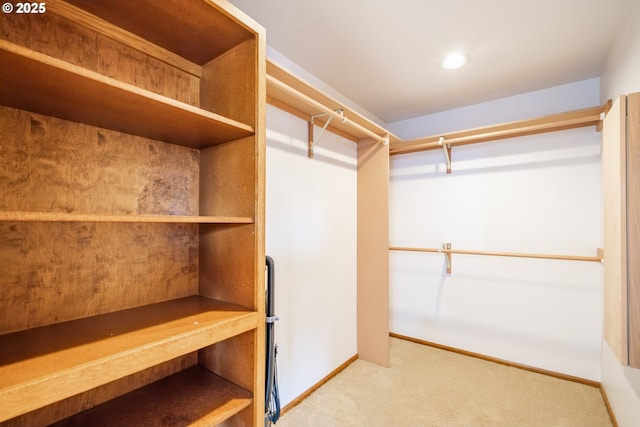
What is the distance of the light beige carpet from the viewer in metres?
1.86

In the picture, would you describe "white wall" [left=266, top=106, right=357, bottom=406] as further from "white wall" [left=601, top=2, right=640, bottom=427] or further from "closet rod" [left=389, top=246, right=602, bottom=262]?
"white wall" [left=601, top=2, right=640, bottom=427]

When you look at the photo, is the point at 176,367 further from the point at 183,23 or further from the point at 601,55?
the point at 601,55

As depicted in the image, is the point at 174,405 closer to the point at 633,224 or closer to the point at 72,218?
the point at 72,218

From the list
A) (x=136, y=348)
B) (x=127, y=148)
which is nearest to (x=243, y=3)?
(x=127, y=148)

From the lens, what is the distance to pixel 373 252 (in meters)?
2.58

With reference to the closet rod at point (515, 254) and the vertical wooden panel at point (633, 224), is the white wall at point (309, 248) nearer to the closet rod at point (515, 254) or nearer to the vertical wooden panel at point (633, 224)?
the closet rod at point (515, 254)

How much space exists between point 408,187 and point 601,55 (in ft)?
5.64

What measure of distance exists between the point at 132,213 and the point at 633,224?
210cm

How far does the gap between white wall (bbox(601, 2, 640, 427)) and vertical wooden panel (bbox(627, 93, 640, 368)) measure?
313 mm

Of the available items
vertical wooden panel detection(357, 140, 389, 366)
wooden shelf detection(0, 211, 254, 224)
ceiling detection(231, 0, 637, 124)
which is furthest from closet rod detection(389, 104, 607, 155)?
wooden shelf detection(0, 211, 254, 224)

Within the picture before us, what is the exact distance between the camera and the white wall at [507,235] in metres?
2.31

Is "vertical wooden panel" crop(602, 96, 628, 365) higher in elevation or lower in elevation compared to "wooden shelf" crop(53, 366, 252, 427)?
higher

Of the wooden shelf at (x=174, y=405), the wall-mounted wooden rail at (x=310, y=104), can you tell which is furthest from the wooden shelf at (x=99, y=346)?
the wall-mounted wooden rail at (x=310, y=104)

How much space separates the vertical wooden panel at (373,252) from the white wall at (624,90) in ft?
4.75
